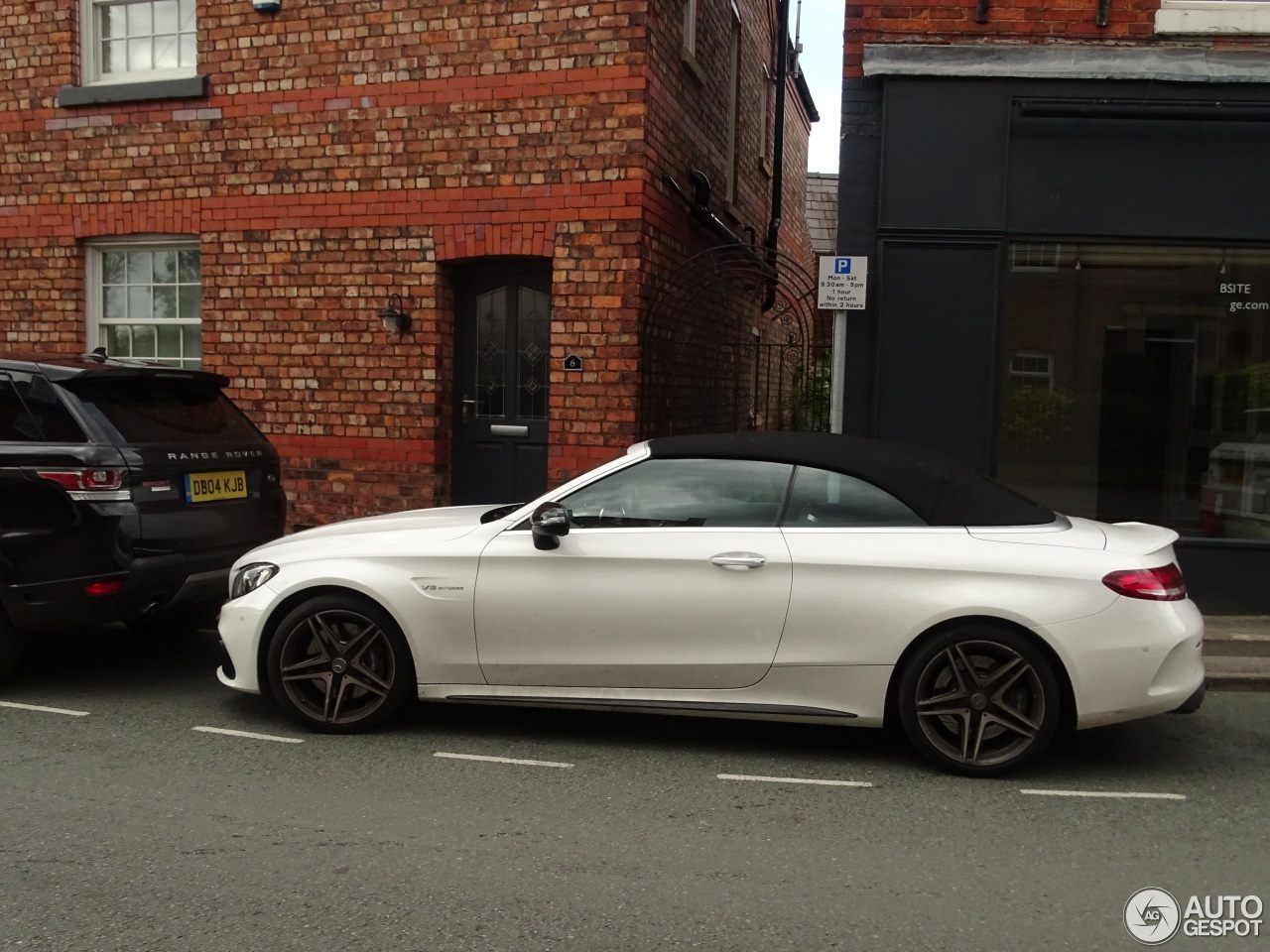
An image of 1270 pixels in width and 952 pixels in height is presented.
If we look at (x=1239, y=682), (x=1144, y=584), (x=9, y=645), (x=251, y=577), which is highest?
(x=1144, y=584)

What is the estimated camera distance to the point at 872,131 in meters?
8.51

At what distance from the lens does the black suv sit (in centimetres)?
586

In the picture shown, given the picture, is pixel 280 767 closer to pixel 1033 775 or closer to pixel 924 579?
pixel 924 579

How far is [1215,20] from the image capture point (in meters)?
8.22

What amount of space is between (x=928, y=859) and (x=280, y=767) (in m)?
2.72

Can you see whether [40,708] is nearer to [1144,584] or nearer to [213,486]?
[213,486]

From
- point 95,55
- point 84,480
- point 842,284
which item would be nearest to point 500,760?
point 84,480

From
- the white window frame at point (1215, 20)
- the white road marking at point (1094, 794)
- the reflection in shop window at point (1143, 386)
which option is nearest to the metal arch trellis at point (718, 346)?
the reflection in shop window at point (1143, 386)

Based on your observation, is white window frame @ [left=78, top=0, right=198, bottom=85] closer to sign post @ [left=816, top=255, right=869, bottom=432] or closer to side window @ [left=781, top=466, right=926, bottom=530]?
sign post @ [left=816, top=255, right=869, bottom=432]

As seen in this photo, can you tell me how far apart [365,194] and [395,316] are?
3.51ft

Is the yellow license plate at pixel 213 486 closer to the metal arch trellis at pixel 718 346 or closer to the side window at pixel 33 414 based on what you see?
the side window at pixel 33 414

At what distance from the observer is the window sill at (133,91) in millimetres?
9898

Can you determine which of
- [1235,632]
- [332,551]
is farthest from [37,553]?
[1235,632]

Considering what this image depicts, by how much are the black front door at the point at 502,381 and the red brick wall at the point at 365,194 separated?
0.66 feet
